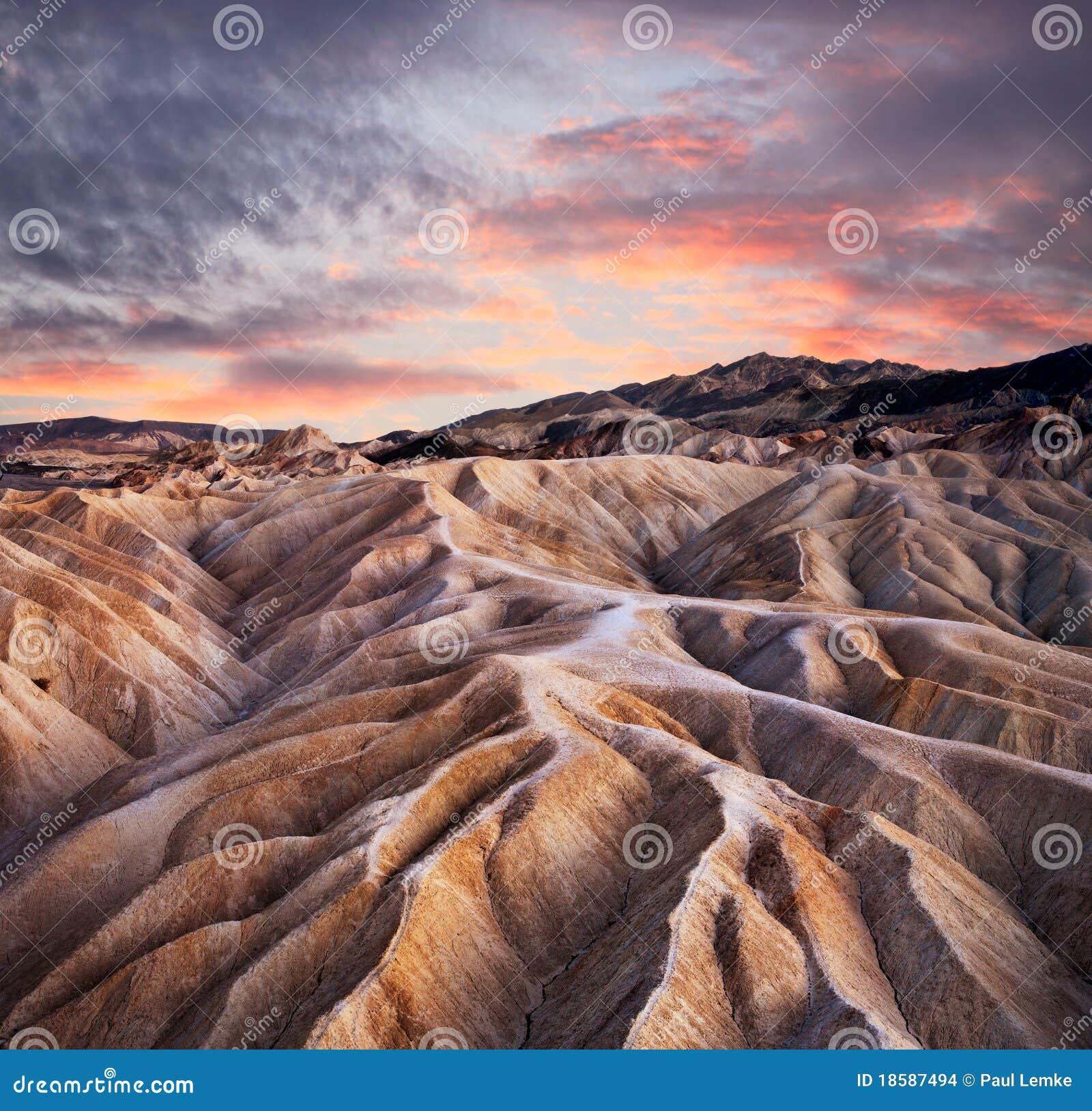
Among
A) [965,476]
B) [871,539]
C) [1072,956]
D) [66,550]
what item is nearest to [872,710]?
[1072,956]

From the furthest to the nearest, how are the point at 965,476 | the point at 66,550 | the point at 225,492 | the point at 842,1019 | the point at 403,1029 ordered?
1. the point at 965,476
2. the point at 225,492
3. the point at 66,550
4. the point at 403,1029
5. the point at 842,1019

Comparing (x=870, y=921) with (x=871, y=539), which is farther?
(x=871, y=539)

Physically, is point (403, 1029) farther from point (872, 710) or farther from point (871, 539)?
point (871, 539)

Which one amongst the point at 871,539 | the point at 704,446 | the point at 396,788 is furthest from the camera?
the point at 704,446
